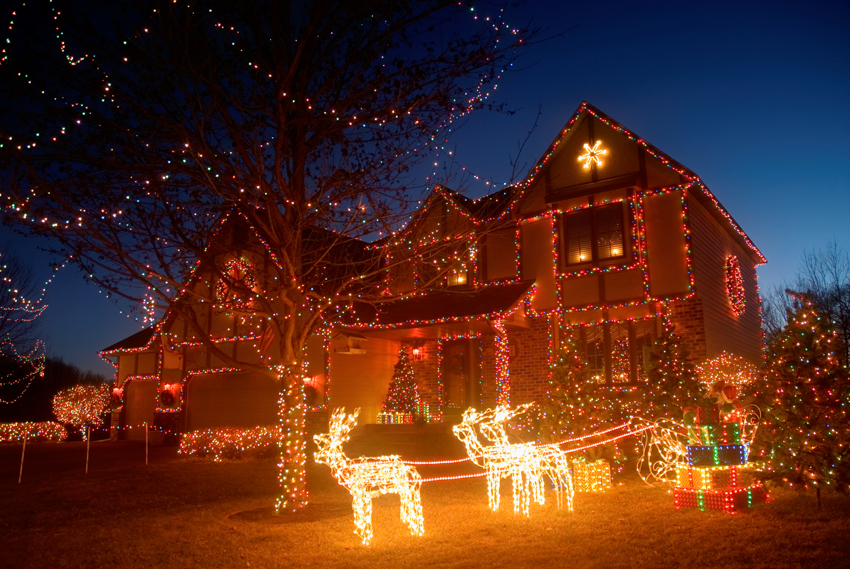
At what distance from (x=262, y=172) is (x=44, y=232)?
9.79ft

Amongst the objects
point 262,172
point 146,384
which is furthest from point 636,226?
point 146,384

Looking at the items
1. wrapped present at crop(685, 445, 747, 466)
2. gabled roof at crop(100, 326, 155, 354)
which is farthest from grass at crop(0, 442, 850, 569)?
gabled roof at crop(100, 326, 155, 354)

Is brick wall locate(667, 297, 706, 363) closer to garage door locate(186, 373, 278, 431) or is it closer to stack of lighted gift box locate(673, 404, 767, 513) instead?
stack of lighted gift box locate(673, 404, 767, 513)

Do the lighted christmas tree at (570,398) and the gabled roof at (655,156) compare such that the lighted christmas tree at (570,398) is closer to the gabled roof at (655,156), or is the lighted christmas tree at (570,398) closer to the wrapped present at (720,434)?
the wrapped present at (720,434)

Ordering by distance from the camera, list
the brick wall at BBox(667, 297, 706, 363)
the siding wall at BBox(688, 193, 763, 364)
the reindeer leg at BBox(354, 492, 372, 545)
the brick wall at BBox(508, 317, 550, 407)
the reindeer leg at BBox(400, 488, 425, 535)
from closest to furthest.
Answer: the reindeer leg at BBox(354, 492, 372, 545) → the reindeer leg at BBox(400, 488, 425, 535) → the brick wall at BBox(667, 297, 706, 363) → the siding wall at BBox(688, 193, 763, 364) → the brick wall at BBox(508, 317, 550, 407)

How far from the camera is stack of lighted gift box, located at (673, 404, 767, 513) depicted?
7.70 meters

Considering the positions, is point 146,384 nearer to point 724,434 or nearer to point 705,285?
point 705,285

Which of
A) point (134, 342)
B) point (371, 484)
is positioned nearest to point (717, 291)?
point (371, 484)

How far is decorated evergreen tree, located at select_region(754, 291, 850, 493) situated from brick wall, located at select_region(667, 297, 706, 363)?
15.9 ft

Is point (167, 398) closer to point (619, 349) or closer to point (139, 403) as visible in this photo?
point (139, 403)

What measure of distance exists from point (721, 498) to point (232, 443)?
12.1 metres

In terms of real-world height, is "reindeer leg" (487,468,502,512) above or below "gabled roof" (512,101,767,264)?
below

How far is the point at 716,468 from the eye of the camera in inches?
306

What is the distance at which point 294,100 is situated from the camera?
891 cm
